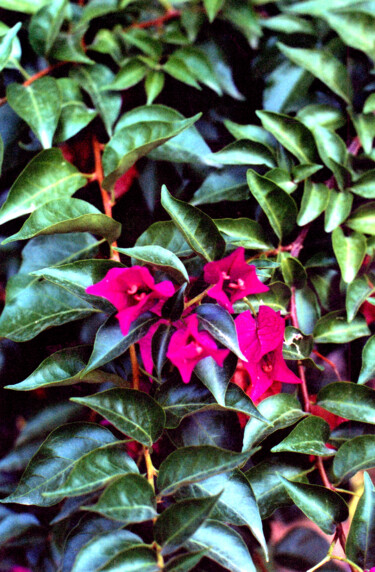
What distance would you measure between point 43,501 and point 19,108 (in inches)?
18.3

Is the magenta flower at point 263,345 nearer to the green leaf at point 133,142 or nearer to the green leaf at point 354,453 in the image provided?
the green leaf at point 354,453

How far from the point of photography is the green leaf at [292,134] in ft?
2.26

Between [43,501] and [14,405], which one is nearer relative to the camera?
[43,501]

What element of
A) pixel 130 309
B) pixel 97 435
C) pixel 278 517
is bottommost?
pixel 278 517

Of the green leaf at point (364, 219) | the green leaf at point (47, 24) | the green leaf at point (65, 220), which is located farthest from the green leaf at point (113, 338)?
the green leaf at point (47, 24)

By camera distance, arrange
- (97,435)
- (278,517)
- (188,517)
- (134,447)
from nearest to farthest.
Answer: (188,517), (97,435), (134,447), (278,517)

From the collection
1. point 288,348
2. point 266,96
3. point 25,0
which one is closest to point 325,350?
point 288,348

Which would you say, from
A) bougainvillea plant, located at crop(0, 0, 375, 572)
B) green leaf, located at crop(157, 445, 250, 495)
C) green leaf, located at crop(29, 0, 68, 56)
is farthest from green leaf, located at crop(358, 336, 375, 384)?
green leaf, located at crop(29, 0, 68, 56)

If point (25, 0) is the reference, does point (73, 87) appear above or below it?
below

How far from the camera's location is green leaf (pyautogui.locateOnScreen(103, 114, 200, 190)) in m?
0.58

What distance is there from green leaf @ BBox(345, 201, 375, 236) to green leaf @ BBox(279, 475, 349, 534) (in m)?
0.33

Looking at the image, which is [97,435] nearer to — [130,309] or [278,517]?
[130,309]

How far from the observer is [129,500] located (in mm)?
441

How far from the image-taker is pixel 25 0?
0.74 meters
